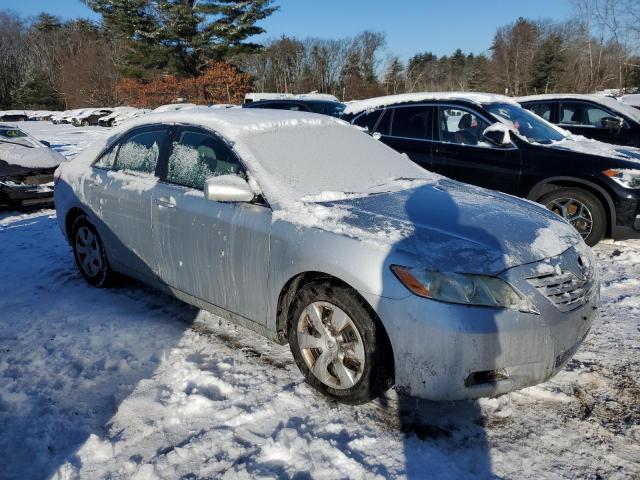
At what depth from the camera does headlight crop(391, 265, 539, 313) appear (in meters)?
2.30

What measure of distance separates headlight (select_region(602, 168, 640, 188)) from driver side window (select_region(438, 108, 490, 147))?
143 centimetres

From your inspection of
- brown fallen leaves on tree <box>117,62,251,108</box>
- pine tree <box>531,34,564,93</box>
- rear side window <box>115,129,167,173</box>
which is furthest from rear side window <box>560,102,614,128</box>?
pine tree <box>531,34,564,93</box>

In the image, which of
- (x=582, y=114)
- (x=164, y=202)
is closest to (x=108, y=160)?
(x=164, y=202)

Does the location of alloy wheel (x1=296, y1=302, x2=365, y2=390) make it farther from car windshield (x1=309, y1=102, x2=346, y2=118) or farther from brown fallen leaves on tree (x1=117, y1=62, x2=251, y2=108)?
brown fallen leaves on tree (x1=117, y1=62, x2=251, y2=108)

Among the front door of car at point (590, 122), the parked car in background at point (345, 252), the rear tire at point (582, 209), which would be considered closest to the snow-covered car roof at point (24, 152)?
the parked car in background at point (345, 252)

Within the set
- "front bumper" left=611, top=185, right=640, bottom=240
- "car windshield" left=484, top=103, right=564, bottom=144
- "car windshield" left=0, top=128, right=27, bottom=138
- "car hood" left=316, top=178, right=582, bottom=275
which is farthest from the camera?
"car windshield" left=0, top=128, right=27, bottom=138

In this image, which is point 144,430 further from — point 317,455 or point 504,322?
point 504,322

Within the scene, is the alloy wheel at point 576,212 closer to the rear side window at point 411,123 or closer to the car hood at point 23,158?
the rear side window at point 411,123

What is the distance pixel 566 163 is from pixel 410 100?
2178 millimetres

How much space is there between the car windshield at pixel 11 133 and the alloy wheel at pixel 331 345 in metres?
8.15

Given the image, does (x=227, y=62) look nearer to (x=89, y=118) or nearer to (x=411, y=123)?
(x=89, y=118)

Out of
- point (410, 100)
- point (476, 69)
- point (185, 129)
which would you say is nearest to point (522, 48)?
point (476, 69)

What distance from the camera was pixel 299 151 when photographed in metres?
3.41

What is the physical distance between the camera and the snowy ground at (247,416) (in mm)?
2271
